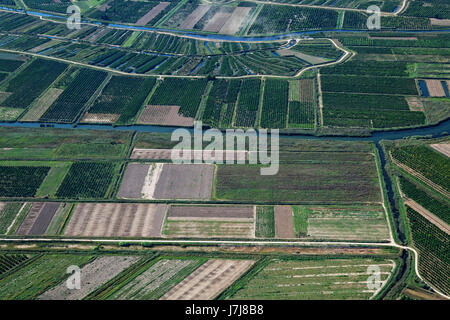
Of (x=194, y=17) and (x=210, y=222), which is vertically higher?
(x=194, y=17)

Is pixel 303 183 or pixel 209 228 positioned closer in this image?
pixel 209 228

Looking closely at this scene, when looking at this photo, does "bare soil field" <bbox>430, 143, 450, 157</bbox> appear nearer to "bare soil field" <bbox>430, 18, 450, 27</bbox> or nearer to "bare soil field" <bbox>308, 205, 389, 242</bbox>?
"bare soil field" <bbox>308, 205, 389, 242</bbox>

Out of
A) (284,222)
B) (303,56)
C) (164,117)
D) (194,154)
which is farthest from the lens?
(303,56)

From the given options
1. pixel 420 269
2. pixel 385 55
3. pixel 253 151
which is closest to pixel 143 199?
pixel 253 151

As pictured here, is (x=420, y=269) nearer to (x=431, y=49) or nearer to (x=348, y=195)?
(x=348, y=195)

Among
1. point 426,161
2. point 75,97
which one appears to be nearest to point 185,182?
point 75,97

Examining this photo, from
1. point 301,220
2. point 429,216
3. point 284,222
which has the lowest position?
point 284,222

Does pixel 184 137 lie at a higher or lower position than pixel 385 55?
lower

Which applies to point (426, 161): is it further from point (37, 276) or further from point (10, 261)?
point (10, 261)
